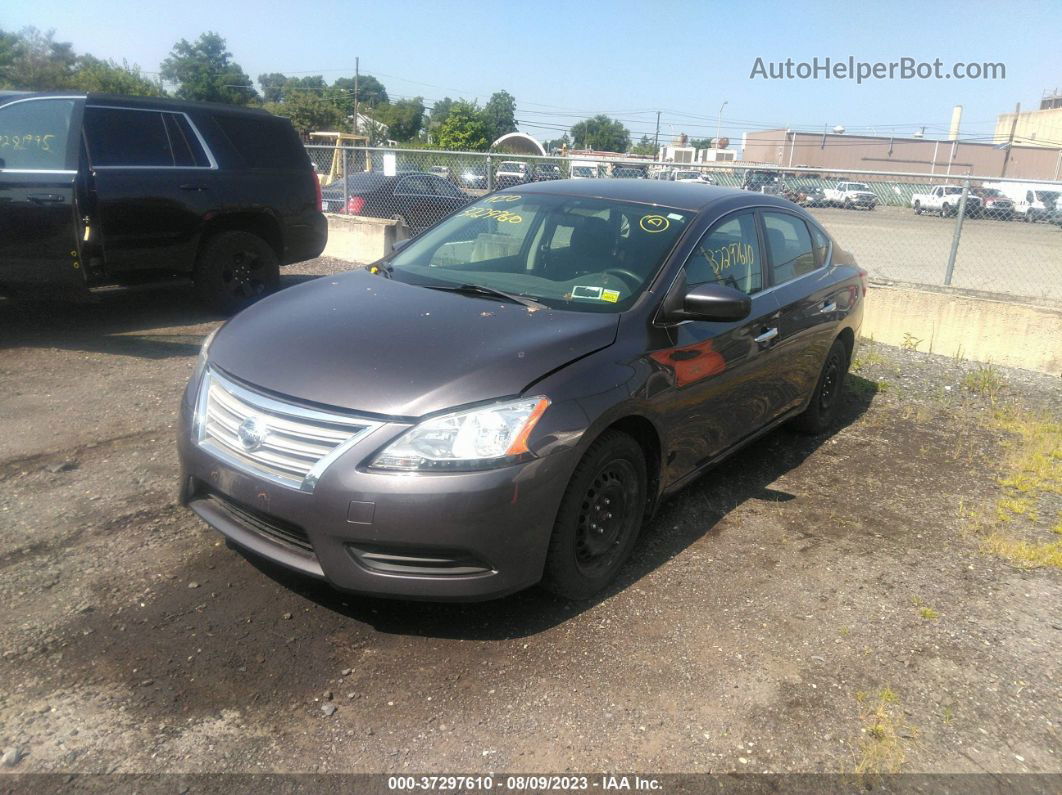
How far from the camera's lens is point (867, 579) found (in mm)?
3863

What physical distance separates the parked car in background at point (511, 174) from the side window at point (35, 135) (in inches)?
256

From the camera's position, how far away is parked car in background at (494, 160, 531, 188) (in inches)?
493

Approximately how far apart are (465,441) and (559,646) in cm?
92

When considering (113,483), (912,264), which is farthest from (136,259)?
(912,264)

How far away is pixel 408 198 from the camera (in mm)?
13453

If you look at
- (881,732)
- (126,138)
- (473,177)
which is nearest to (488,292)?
(881,732)

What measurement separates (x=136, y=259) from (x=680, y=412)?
5.54 m

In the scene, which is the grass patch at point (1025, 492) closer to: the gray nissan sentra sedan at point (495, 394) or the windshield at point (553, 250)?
the gray nissan sentra sedan at point (495, 394)

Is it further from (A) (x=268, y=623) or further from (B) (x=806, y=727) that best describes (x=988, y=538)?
(A) (x=268, y=623)

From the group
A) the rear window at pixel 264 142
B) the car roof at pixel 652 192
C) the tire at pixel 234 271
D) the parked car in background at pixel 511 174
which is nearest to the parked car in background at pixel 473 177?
the parked car in background at pixel 511 174

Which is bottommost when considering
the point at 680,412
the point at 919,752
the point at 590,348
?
the point at 919,752

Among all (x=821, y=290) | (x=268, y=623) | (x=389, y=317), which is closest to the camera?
(x=268, y=623)

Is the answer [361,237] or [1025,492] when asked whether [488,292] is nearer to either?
[1025,492]

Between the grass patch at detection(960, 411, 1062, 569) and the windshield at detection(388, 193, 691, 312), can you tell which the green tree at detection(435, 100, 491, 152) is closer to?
the grass patch at detection(960, 411, 1062, 569)
